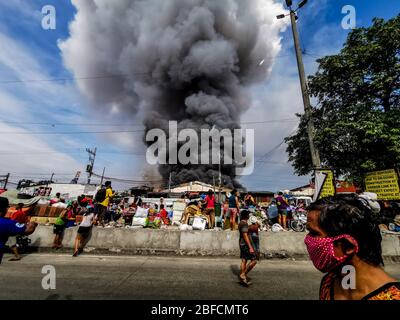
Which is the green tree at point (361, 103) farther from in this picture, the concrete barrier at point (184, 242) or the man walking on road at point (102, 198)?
the man walking on road at point (102, 198)

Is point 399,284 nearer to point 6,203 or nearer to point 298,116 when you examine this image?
point 6,203

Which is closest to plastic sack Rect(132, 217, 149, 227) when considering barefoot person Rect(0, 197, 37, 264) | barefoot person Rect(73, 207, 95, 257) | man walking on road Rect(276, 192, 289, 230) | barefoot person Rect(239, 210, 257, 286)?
barefoot person Rect(73, 207, 95, 257)

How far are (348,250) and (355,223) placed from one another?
157 millimetres

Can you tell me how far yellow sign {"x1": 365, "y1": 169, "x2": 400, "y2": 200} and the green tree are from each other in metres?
1.71

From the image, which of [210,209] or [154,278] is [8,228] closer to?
[154,278]

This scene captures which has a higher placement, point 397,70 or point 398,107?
point 397,70

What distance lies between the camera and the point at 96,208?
793cm

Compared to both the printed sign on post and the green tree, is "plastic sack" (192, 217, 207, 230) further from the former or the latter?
the green tree

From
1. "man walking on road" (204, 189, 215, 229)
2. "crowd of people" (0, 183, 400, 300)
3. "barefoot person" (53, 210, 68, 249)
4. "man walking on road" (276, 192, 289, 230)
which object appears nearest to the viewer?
"crowd of people" (0, 183, 400, 300)

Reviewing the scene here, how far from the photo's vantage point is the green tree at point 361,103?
9727 millimetres

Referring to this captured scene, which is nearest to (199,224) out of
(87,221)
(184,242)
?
(184,242)

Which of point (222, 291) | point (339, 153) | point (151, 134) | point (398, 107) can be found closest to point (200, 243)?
point (222, 291)

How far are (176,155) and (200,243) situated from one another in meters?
41.4

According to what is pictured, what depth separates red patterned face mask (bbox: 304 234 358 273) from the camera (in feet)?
4.05
